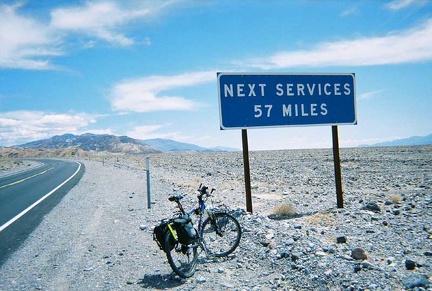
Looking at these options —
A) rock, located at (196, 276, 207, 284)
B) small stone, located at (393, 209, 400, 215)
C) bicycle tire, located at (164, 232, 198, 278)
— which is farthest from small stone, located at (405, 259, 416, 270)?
small stone, located at (393, 209, 400, 215)

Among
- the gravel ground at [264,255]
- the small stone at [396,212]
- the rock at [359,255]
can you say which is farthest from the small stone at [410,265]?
the small stone at [396,212]

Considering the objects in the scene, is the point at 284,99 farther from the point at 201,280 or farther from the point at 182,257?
the point at 201,280

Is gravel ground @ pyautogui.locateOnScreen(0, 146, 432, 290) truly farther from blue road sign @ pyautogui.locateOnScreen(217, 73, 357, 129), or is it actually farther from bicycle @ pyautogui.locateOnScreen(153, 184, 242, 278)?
blue road sign @ pyautogui.locateOnScreen(217, 73, 357, 129)

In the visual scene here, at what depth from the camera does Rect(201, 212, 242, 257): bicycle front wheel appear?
20.2ft

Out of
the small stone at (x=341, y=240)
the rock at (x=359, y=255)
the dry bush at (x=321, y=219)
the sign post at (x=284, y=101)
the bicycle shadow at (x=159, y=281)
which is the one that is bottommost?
the dry bush at (x=321, y=219)

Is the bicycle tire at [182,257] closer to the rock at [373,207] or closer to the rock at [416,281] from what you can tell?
the rock at [416,281]

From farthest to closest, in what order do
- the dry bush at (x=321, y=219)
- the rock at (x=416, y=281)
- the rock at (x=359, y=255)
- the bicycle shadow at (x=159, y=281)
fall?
1. the dry bush at (x=321, y=219)
2. the rock at (x=359, y=255)
3. the bicycle shadow at (x=159, y=281)
4. the rock at (x=416, y=281)

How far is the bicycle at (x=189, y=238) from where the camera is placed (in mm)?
5320

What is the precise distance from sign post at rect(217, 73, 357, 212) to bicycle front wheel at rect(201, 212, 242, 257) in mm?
2593

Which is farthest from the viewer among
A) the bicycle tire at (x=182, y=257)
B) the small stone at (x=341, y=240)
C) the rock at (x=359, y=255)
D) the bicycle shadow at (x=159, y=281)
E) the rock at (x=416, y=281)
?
the small stone at (x=341, y=240)

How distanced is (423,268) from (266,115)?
5470mm

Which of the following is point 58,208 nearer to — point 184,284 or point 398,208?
point 184,284

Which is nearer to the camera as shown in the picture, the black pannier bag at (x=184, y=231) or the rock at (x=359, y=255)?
the rock at (x=359, y=255)

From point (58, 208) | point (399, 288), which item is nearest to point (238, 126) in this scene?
point (399, 288)
